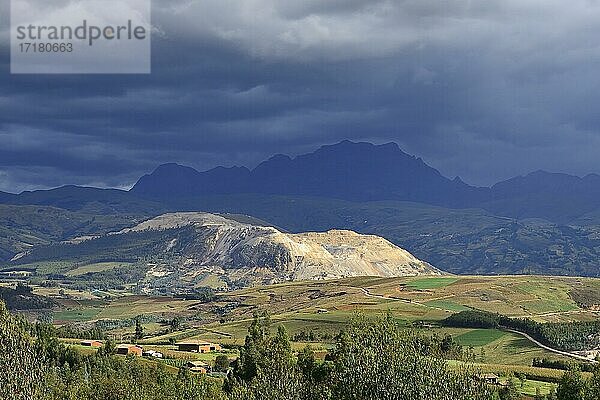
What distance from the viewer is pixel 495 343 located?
19125 cm

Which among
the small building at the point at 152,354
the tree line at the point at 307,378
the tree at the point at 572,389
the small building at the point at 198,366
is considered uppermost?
Answer: the tree line at the point at 307,378

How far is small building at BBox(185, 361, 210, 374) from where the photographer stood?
468 feet

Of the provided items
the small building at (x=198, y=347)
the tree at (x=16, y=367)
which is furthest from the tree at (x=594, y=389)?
the small building at (x=198, y=347)

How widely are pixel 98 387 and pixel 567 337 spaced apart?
135 meters

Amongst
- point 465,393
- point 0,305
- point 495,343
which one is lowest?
point 495,343

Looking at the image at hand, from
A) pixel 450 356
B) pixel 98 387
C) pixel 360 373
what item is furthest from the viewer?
pixel 450 356

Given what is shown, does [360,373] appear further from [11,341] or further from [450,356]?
[450,356]

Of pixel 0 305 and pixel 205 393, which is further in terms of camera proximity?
pixel 0 305

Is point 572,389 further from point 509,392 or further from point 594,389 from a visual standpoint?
point 509,392

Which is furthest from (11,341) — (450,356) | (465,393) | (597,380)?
(450,356)

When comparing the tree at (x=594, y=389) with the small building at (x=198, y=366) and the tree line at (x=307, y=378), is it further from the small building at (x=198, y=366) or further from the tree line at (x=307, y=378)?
the small building at (x=198, y=366)

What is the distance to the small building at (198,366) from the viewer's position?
468 ft

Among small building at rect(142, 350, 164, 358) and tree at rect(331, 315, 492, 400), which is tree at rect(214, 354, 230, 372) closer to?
small building at rect(142, 350, 164, 358)

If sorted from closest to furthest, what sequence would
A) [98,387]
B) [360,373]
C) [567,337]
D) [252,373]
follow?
[360,373] → [98,387] → [252,373] → [567,337]
